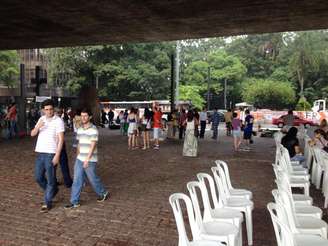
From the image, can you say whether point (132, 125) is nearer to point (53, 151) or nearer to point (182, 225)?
point (53, 151)

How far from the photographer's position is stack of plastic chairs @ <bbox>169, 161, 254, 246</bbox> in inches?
171

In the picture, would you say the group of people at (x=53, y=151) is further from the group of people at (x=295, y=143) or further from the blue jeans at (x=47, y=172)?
the group of people at (x=295, y=143)

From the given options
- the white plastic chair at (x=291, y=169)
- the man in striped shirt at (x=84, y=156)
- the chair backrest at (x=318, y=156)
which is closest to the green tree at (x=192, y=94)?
the chair backrest at (x=318, y=156)

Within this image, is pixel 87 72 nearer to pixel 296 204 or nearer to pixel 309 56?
pixel 309 56

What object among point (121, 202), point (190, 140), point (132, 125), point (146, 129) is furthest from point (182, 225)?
point (146, 129)

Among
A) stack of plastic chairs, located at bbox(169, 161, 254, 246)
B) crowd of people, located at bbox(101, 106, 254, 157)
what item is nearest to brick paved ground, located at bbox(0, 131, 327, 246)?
stack of plastic chairs, located at bbox(169, 161, 254, 246)

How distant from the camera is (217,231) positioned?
4699 millimetres

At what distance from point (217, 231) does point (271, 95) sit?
5170 centimetres

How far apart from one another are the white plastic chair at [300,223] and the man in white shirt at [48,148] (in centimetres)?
377

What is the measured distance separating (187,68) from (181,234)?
181 ft

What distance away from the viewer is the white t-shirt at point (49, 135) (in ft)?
23.5

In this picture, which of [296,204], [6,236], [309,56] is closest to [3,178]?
[6,236]

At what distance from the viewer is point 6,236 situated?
19.8 ft

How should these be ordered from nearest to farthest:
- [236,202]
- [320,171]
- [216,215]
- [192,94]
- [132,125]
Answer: [216,215], [236,202], [320,171], [132,125], [192,94]
